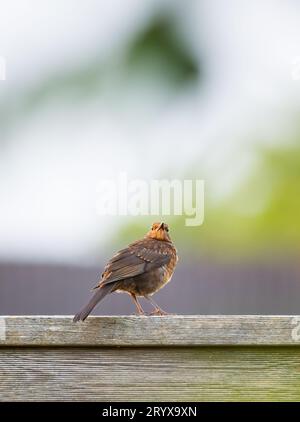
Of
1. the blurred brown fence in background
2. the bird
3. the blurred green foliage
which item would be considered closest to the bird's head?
the bird

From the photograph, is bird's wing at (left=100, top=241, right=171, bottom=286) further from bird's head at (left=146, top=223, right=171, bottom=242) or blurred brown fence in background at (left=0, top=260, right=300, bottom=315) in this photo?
blurred brown fence in background at (left=0, top=260, right=300, bottom=315)

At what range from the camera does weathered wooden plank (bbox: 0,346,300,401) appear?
8.41ft

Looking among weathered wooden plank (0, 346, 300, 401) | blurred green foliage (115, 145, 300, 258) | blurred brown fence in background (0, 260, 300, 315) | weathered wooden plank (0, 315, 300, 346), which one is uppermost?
blurred green foliage (115, 145, 300, 258)

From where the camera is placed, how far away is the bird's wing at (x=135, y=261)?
3.98 m

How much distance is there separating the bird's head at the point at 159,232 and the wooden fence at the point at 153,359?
7.40 feet

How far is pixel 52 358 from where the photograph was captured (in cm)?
258

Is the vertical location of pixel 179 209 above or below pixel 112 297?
above

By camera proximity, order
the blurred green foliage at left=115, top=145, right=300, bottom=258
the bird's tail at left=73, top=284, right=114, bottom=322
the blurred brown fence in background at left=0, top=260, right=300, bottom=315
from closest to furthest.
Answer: the bird's tail at left=73, top=284, right=114, bottom=322 < the blurred brown fence in background at left=0, top=260, right=300, bottom=315 < the blurred green foliage at left=115, top=145, right=300, bottom=258

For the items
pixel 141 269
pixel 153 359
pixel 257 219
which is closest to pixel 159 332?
pixel 153 359

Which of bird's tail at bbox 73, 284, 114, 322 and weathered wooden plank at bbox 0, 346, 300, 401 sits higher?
bird's tail at bbox 73, 284, 114, 322

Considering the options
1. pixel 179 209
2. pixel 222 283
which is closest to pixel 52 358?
pixel 222 283

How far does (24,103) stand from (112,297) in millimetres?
1509

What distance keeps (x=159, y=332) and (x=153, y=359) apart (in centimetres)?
7
